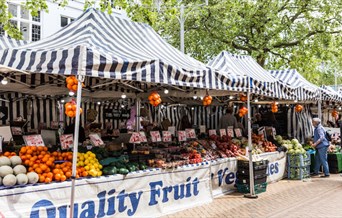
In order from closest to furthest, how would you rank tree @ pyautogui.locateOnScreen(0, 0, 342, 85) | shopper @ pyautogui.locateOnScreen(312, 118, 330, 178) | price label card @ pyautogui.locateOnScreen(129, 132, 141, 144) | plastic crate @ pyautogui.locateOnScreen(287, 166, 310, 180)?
price label card @ pyautogui.locateOnScreen(129, 132, 141, 144) < plastic crate @ pyautogui.locateOnScreen(287, 166, 310, 180) < shopper @ pyautogui.locateOnScreen(312, 118, 330, 178) < tree @ pyautogui.locateOnScreen(0, 0, 342, 85)

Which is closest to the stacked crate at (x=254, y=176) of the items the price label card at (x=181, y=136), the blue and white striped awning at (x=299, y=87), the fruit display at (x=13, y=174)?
the price label card at (x=181, y=136)

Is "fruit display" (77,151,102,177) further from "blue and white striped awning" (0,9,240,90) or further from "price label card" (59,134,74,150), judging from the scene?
"blue and white striped awning" (0,9,240,90)

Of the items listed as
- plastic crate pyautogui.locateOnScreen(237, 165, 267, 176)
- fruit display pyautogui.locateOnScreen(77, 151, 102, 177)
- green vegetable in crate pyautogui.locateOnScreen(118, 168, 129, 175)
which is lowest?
plastic crate pyautogui.locateOnScreen(237, 165, 267, 176)

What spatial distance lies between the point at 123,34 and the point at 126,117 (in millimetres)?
10276

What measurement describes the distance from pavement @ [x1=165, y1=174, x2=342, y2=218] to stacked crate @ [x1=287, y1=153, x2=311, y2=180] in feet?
2.78

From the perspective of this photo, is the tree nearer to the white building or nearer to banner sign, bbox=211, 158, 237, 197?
the white building

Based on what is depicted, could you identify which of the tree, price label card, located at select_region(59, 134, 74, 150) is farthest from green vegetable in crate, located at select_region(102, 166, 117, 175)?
the tree

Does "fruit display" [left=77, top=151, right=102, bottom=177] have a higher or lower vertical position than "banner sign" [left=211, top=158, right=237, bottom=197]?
higher

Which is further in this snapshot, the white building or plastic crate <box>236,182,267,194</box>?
the white building

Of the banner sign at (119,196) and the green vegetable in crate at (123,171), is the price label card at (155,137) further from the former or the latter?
the green vegetable in crate at (123,171)

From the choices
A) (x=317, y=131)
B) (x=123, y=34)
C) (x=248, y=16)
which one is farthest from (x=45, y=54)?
(x=248, y=16)

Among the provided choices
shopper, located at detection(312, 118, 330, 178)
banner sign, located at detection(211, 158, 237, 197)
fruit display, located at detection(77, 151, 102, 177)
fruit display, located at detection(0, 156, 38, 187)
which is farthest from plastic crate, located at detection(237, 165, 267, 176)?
fruit display, located at detection(0, 156, 38, 187)

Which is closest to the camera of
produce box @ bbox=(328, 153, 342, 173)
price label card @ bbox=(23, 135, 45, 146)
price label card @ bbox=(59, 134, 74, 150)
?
price label card @ bbox=(23, 135, 45, 146)

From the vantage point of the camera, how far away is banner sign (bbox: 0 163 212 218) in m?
5.12
